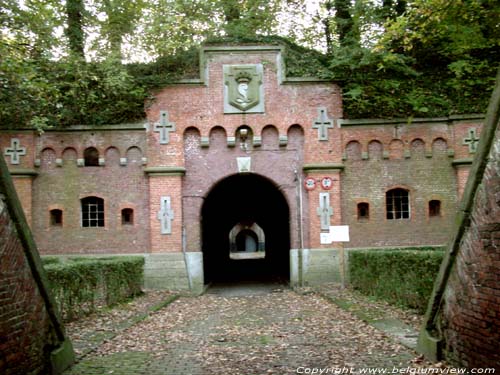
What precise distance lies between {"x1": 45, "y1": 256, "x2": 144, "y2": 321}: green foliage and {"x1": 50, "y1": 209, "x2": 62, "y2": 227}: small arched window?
3742 millimetres

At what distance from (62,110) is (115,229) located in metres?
4.36

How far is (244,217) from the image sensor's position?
32.9m

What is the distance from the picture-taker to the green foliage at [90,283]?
32.3 feet

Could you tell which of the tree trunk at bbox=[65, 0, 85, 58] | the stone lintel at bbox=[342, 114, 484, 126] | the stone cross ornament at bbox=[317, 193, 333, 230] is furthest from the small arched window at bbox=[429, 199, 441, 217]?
the tree trunk at bbox=[65, 0, 85, 58]

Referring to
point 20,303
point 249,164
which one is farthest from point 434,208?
point 20,303

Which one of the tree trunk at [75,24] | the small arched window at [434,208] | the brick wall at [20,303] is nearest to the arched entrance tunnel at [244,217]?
the small arched window at [434,208]

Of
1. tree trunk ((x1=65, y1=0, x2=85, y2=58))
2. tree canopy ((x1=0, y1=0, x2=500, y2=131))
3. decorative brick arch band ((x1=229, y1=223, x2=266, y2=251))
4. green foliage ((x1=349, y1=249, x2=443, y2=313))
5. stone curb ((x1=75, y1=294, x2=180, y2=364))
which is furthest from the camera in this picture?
decorative brick arch band ((x1=229, y1=223, x2=266, y2=251))

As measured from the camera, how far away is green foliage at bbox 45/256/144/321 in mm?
9859

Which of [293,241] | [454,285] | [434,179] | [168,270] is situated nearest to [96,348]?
[454,285]

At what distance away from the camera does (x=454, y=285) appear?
628 cm

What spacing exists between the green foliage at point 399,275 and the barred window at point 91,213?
840 centimetres

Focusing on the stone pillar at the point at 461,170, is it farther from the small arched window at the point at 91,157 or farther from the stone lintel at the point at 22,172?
the stone lintel at the point at 22,172

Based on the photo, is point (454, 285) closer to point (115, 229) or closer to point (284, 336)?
point (284, 336)

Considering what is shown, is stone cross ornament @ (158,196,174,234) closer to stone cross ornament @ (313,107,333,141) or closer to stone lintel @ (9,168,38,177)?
stone lintel @ (9,168,38,177)
